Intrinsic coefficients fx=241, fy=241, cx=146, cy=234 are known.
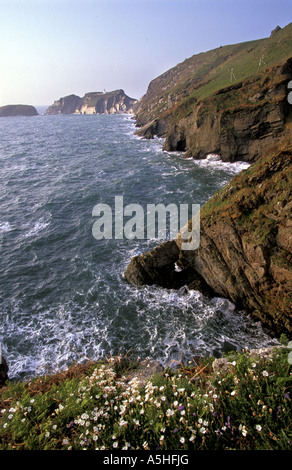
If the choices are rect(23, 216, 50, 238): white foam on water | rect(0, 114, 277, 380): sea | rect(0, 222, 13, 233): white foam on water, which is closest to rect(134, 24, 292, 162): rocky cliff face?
rect(0, 114, 277, 380): sea

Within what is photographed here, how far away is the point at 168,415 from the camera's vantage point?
3.90 meters

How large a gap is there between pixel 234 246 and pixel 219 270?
1.82 m

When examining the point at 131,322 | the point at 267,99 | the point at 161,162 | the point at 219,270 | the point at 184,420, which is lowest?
the point at 131,322

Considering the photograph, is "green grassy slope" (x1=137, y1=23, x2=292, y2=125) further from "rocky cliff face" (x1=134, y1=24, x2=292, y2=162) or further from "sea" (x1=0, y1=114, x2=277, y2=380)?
"sea" (x1=0, y1=114, x2=277, y2=380)

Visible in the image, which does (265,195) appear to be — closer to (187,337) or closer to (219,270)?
(219,270)

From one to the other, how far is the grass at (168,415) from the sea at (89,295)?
4.38 ft

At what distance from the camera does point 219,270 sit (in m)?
13.5

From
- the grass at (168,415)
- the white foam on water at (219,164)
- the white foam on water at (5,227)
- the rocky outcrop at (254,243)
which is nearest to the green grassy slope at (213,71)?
the white foam on water at (219,164)

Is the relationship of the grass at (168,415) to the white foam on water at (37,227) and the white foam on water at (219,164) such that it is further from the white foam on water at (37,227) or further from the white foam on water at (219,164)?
the white foam on water at (219,164)

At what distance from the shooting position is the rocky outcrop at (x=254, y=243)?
10859 mm
